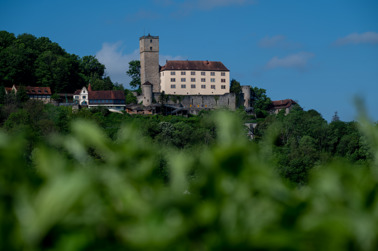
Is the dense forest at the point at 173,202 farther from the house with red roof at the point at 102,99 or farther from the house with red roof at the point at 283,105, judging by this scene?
the house with red roof at the point at 283,105

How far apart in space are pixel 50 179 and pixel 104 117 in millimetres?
64776

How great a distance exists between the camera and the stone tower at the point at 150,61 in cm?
7669

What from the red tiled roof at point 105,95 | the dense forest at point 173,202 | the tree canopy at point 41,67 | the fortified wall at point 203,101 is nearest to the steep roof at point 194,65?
the fortified wall at point 203,101

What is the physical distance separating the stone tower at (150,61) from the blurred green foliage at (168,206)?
249ft

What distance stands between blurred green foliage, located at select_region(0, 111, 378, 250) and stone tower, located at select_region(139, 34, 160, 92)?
7581 centimetres

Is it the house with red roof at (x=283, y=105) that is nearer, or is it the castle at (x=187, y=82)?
the castle at (x=187, y=82)

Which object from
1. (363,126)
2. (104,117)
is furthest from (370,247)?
(104,117)

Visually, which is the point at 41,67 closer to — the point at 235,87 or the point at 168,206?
the point at 235,87

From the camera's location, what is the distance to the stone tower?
76.7m

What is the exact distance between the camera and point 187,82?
75.3 meters

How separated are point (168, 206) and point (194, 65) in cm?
7658

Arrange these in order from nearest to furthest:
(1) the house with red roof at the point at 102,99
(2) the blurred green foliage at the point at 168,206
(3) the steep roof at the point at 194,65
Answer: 1. (2) the blurred green foliage at the point at 168,206
2. (1) the house with red roof at the point at 102,99
3. (3) the steep roof at the point at 194,65

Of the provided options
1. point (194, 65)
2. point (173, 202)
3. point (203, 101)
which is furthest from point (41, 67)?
point (173, 202)

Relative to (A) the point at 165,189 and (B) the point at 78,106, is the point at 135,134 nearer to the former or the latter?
(A) the point at 165,189
